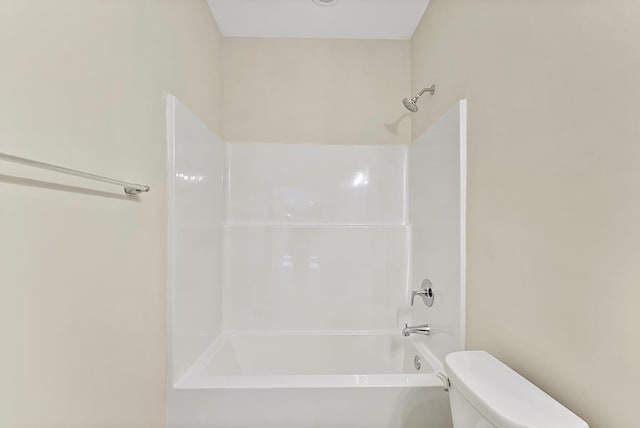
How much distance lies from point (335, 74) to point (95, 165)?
1866 millimetres

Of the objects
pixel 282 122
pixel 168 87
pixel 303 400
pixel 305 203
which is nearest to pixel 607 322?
pixel 303 400

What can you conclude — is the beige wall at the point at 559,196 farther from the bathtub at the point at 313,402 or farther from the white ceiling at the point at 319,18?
the white ceiling at the point at 319,18

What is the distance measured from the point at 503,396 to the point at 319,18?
2.20m

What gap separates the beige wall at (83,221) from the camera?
0.75m

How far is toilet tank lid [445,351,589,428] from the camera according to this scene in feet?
2.71

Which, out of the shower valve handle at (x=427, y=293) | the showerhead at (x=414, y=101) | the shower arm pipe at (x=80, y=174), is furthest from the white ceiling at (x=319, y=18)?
the shower valve handle at (x=427, y=293)

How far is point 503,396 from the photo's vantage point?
95 centimetres

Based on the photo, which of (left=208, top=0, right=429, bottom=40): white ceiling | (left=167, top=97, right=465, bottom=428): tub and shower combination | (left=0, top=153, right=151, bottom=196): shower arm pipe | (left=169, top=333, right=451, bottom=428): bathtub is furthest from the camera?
(left=208, top=0, right=429, bottom=40): white ceiling

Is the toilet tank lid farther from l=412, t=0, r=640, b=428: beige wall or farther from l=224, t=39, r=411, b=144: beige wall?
l=224, t=39, r=411, b=144: beige wall

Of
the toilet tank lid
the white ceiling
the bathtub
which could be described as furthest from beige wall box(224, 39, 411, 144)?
the toilet tank lid

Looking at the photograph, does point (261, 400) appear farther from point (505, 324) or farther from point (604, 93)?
point (604, 93)

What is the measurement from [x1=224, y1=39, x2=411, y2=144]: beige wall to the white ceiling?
0.08 m

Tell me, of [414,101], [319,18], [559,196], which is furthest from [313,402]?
[319,18]

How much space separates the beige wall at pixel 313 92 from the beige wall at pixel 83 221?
0.99m
